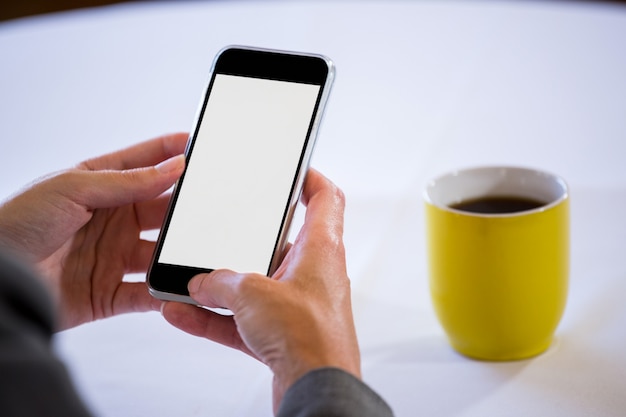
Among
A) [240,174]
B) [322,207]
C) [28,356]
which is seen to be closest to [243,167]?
[240,174]

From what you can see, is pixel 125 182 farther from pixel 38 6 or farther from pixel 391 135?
pixel 38 6

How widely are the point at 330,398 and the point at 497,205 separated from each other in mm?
320

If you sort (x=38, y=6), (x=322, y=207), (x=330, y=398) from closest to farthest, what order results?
(x=330, y=398) < (x=322, y=207) < (x=38, y=6)

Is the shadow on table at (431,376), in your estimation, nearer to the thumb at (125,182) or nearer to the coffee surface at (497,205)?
the coffee surface at (497,205)

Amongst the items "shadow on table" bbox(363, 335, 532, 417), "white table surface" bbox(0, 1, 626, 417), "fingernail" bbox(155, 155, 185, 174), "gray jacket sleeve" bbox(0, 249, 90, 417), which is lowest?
"shadow on table" bbox(363, 335, 532, 417)

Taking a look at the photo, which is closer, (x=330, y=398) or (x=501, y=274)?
(x=330, y=398)

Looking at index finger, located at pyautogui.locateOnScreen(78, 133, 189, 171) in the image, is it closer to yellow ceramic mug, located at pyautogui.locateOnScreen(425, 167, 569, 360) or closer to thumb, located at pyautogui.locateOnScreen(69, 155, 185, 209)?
thumb, located at pyautogui.locateOnScreen(69, 155, 185, 209)

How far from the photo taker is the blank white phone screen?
0.68m

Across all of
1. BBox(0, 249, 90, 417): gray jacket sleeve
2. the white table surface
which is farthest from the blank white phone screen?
BBox(0, 249, 90, 417): gray jacket sleeve

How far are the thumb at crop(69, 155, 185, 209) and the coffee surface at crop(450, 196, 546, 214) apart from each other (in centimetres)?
25

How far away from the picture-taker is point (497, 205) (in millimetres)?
726

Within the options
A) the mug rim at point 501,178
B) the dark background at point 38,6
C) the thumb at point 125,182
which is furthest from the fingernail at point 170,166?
the dark background at point 38,6

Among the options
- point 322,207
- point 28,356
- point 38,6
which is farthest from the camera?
point 38,6

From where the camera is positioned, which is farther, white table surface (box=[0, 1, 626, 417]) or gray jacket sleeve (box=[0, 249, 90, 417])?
white table surface (box=[0, 1, 626, 417])
